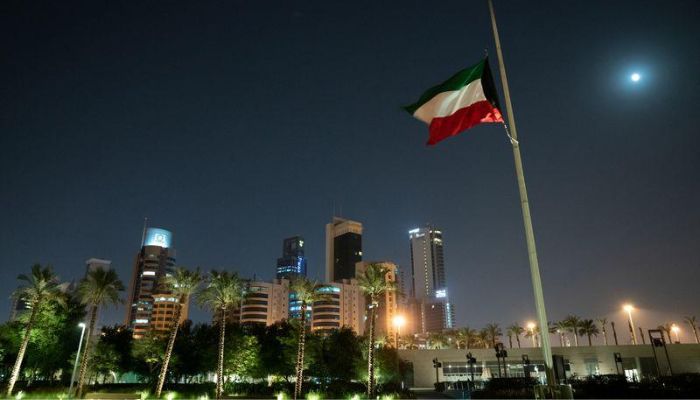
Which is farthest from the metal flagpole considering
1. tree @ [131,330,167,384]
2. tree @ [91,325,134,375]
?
tree @ [91,325,134,375]

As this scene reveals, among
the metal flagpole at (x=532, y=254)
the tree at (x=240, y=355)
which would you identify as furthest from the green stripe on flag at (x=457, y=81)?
the tree at (x=240, y=355)

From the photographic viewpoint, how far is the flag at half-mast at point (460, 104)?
48.7 ft

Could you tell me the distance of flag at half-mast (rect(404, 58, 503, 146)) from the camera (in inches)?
584

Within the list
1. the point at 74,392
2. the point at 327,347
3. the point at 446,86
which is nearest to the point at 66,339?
the point at 74,392

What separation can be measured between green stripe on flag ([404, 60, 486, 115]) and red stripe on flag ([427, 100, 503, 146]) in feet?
2.77

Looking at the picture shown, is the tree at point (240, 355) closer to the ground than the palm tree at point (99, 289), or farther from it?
closer to the ground

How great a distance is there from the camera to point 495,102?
1522cm

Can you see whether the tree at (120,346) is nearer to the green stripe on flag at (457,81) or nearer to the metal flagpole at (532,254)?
the green stripe on flag at (457,81)

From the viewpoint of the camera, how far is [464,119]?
15.1m

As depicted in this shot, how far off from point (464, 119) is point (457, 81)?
1.38 metres

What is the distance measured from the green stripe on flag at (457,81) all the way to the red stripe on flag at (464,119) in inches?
33.3

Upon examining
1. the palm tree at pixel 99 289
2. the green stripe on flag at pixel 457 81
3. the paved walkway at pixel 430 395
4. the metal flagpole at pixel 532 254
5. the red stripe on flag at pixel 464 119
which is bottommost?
the paved walkway at pixel 430 395

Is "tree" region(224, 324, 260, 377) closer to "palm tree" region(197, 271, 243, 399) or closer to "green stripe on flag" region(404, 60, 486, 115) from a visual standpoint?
"palm tree" region(197, 271, 243, 399)

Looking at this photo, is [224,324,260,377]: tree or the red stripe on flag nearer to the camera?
the red stripe on flag
